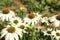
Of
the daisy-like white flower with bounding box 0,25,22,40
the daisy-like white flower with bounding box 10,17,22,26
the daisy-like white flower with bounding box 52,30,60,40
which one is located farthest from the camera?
the daisy-like white flower with bounding box 10,17,22,26

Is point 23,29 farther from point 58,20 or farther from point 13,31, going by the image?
point 58,20

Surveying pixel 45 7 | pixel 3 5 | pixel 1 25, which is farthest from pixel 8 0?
pixel 1 25

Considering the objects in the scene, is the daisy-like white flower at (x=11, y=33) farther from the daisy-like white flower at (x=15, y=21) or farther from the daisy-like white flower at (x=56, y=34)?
the daisy-like white flower at (x=56, y=34)

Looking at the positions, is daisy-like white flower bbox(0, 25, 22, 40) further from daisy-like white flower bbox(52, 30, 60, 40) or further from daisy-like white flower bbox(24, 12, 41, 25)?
daisy-like white flower bbox(52, 30, 60, 40)

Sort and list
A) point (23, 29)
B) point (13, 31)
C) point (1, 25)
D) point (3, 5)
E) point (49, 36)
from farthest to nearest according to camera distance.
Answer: point (3, 5) → point (1, 25) → point (49, 36) → point (23, 29) → point (13, 31)

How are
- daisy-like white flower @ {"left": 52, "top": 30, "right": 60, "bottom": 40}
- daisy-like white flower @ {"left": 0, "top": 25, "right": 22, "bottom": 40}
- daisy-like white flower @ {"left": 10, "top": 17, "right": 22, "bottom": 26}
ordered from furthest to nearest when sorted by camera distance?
daisy-like white flower @ {"left": 10, "top": 17, "right": 22, "bottom": 26}, daisy-like white flower @ {"left": 52, "top": 30, "right": 60, "bottom": 40}, daisy-like white flower @ {"left": 0, "top": 25, "right": 22, "bottom": 40}

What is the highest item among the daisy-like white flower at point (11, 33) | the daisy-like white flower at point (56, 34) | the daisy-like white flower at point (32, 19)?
the daisy-like white flower at point (32, 19)

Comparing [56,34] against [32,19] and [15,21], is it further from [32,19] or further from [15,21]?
[15,21]

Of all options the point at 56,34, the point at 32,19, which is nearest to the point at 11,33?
the point at 32,19

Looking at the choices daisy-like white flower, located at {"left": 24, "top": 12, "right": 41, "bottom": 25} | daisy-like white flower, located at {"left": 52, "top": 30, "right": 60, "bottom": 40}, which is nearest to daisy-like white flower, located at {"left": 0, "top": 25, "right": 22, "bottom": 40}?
daisy-like white flower, located at {"left": 24, "top": 12, "right": 41, "bottom": 25}

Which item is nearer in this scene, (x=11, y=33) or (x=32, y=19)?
(x=11, y=33)

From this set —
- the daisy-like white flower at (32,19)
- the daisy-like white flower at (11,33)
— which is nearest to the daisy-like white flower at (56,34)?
the daisy-like white flower at (32,19)
